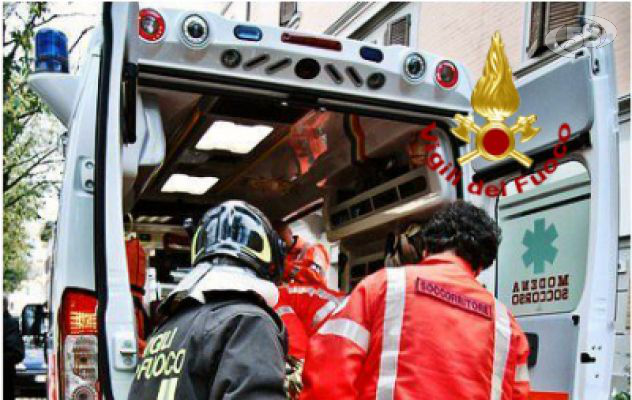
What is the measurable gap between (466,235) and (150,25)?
1.64 m

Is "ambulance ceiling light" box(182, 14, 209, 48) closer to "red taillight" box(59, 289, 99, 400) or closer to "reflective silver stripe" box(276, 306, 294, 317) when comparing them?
"red taillight" box(59, 289, 99, 400)

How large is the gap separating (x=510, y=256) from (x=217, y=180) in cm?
302

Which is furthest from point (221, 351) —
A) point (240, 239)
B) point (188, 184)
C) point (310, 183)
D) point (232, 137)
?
point (188, 184)

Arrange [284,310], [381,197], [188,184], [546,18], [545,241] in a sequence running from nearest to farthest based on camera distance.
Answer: [545,241] < [284,310] < [381,197] < [188,184] < [546,18]

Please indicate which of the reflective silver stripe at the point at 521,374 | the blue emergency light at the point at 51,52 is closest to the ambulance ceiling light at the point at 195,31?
the blue emergency light at the point at 51,52

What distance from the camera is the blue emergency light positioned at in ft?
12.9

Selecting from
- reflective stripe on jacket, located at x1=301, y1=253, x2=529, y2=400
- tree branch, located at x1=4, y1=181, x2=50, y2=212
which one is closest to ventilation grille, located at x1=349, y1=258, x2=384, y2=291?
reflective stripe on jacket, located at x1=301, y1=253, x2=529, y2=400

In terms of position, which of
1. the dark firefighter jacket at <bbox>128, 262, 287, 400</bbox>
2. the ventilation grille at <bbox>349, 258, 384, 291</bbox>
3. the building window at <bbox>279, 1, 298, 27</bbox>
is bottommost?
the dark firefighter jacket at <bbox>128, 262, 287, 400</bbox>

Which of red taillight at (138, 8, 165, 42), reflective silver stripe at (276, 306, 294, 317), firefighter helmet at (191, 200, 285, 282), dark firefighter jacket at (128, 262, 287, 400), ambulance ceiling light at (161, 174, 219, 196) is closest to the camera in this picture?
dark firefighter jacket at (128, 262, 287, 400)

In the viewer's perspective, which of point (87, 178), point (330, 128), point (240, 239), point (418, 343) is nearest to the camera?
point (240, 239)

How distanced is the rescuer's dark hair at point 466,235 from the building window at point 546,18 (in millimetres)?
7847

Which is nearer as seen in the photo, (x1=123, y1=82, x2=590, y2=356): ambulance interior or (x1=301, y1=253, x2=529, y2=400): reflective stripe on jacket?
(x1=301, y1=253, x2=529, y2=400): reflective stripe on jacket

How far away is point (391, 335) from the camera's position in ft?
9.23

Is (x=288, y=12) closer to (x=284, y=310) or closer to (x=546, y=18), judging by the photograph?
(x=546, y=18)
